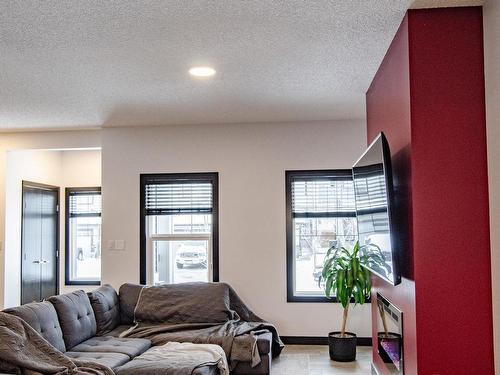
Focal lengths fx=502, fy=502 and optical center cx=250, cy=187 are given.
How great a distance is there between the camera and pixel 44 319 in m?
3.85

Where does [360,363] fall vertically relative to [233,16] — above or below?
below

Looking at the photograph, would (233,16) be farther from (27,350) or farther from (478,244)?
(27,350)

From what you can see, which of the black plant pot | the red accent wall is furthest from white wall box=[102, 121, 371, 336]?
the red accent wall

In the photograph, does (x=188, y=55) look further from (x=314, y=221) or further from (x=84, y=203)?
(x=84, y=203)

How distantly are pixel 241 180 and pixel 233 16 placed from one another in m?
3.17

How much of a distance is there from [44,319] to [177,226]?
2351 mm

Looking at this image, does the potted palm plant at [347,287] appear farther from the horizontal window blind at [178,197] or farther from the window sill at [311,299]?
the horizontal window blind at [178,197]

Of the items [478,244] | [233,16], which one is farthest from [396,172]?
[233,16]

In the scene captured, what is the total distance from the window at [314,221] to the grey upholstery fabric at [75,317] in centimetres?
225

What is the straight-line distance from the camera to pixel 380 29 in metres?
3.02

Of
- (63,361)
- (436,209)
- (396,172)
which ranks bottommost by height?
(63,361)

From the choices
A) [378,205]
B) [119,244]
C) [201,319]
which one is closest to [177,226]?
[119,244]

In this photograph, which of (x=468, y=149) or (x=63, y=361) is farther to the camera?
(x=63, y=361)

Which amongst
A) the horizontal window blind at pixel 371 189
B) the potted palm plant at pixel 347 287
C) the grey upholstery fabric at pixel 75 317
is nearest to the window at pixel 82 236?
the grey upholstery fabric at pixel 75 317
